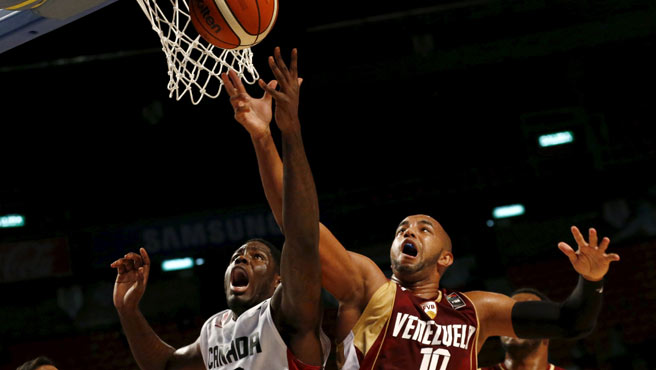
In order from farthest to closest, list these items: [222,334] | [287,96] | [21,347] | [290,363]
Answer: [21,347] < [222,334] < [290,363] < [287,96]

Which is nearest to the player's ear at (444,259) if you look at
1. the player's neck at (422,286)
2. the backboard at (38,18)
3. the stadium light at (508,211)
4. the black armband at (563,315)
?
the player's neck at (422,286)

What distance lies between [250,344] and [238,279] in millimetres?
408

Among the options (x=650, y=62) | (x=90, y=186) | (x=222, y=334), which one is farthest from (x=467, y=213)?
(x=222, y=334)

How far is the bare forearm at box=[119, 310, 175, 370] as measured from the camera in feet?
11.0

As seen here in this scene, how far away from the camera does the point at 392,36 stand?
840cm

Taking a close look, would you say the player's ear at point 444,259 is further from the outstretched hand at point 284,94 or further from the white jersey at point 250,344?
the outstretched hand at point 284,94

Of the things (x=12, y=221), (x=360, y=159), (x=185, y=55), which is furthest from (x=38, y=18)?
(x=360, y=159)

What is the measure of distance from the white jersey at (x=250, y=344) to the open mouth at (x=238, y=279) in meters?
0.13

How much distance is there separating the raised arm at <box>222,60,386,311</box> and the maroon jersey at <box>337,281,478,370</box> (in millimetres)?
68

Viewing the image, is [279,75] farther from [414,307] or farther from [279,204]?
[414,307]

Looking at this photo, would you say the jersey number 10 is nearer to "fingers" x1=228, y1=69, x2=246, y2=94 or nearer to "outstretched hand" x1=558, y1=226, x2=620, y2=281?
"outstretched hand" x1=558, y1=226, x2=620, y2=281

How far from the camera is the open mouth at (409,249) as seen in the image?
3203 mm

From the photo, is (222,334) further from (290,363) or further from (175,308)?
(175,308)

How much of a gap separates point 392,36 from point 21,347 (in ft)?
16.7
